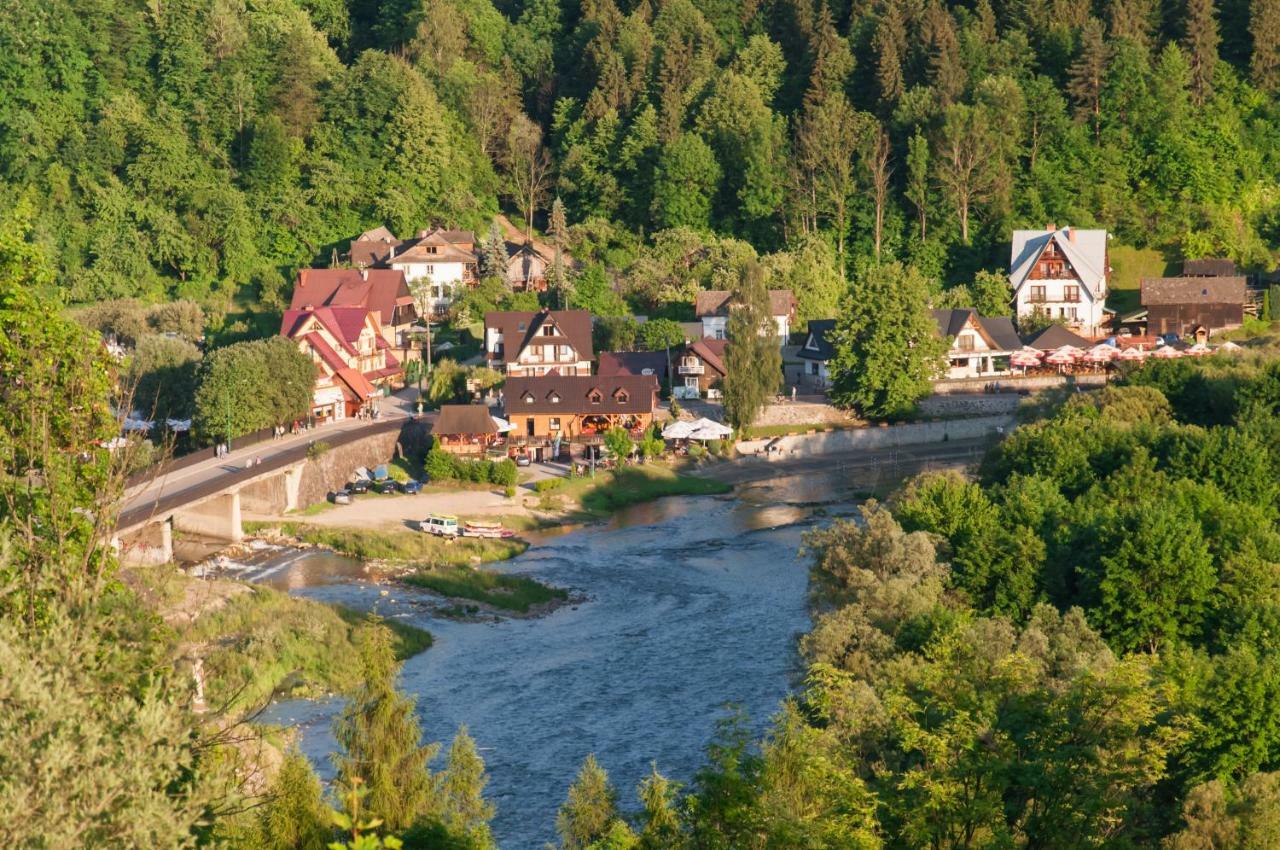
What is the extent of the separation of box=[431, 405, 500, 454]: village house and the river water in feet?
21.4

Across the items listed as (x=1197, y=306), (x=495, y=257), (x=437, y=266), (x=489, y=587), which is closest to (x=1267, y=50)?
(x=1197, y=306)

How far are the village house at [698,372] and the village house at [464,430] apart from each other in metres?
9.19

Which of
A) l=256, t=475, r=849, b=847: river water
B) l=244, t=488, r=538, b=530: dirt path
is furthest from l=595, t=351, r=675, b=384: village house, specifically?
l=256, t=475, r=849, b=847: river water

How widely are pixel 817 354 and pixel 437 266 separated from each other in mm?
19137

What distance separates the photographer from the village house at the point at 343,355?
56625mm

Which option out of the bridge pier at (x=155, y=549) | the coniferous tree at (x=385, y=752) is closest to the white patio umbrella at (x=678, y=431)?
the bridge pier at (x=155, y=549)

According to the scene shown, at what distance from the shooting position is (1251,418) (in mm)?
41719

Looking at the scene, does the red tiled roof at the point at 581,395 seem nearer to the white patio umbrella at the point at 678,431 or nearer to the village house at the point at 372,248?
the white patio umbrella at the point at 678,431

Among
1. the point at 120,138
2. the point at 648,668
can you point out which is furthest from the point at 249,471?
the point at 120,138

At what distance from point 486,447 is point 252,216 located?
94.8 feet

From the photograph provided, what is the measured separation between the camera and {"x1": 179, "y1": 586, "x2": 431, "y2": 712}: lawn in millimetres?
32062

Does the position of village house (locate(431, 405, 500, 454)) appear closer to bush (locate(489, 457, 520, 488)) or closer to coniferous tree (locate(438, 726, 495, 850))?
bush (locate(489, 457, 520, 488))

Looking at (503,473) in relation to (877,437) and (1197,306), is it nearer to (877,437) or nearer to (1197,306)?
(877,437)

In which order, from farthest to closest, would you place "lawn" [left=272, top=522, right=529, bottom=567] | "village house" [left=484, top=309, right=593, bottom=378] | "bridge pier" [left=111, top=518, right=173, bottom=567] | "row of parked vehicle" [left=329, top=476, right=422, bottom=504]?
1. "village house" [left=484, top=309, right=593, bottom=378]
2. "row of parked vehicle" [left=329, top=476, right=422, bottom=504]
3. "lawn" [left=272, top=522, right=529, bottom=567]
4. "bridge pier" [left=111, top=518, right=173, bottom=567]
